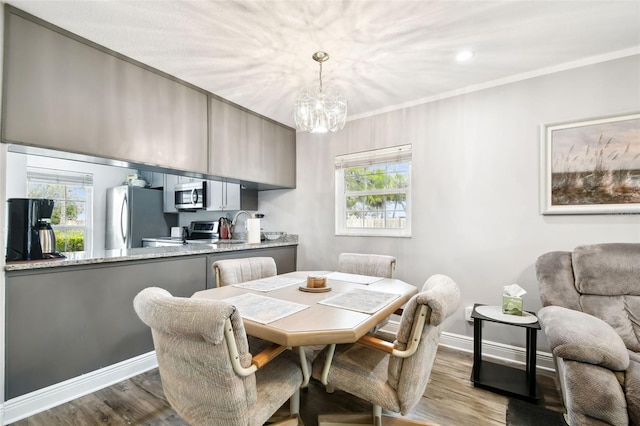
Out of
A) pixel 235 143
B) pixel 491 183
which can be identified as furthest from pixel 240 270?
pixel 491 183

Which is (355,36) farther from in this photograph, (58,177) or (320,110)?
(58,177)

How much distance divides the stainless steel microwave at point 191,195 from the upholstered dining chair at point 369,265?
2500 millimetres

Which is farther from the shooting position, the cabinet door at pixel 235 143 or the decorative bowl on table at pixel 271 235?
the decorative bowl on table at pixel 271 235

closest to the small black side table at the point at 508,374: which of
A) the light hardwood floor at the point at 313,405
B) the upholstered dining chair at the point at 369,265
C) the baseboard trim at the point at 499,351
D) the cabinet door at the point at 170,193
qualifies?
the light hardwood floor at the point at 313,405

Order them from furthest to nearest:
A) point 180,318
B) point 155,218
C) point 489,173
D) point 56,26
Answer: point 155,218 < point 489,173 < point 56,26 < point 180,318

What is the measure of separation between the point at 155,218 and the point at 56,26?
3.34m

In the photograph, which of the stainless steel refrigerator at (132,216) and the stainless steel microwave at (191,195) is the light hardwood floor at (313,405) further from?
the stainless steel refrigerator at (132,216)

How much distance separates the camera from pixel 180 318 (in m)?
0.96

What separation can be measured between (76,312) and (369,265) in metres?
2.17

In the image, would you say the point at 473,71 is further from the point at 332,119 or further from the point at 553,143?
the point at 332,119

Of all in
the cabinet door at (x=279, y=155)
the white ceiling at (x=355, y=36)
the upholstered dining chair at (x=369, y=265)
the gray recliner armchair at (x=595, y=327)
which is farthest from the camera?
the cabinet door at (x=279, y=155)

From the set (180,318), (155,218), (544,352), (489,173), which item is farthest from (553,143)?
(155,218)

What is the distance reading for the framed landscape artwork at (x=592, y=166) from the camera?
2047 millimetres

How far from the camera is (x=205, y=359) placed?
3.26 feet
